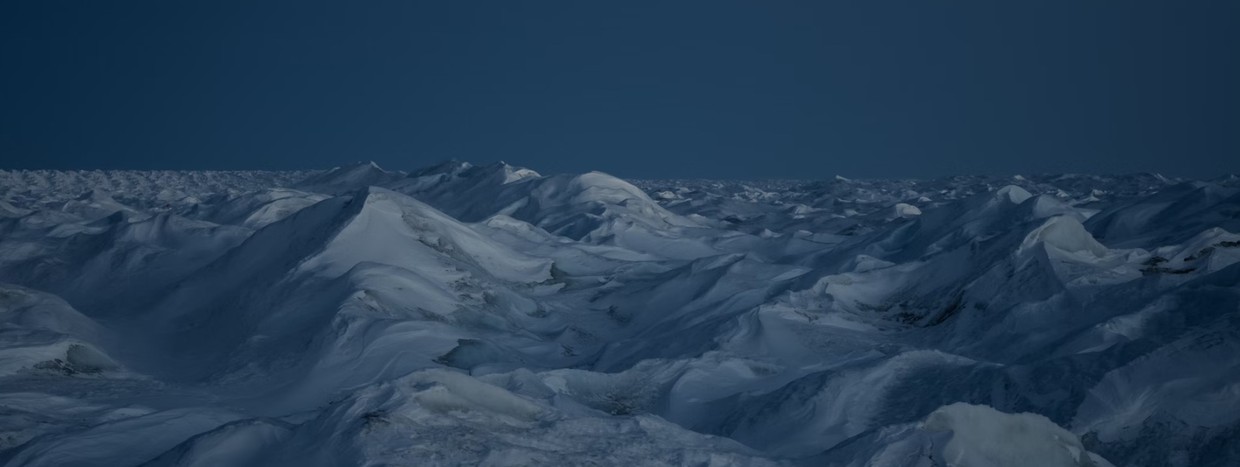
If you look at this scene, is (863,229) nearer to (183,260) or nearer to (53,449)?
(183,260)

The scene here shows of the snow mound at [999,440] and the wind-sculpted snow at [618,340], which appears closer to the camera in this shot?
the snow mound at [999,440]

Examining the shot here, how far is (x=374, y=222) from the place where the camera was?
36.7ft

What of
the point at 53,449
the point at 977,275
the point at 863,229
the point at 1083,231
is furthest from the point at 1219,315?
the point at 863,229

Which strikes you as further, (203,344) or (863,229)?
(863,229)

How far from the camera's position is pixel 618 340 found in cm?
990

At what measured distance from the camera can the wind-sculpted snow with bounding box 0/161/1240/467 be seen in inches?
170

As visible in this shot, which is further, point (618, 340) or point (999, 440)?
point (618, 340)

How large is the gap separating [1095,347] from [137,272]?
11.4 m

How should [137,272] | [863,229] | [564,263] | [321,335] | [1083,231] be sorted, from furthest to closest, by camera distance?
[863,229]
[564,263]
[137,272]
[1083,231]
[321,335]

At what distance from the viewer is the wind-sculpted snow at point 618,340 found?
431 centimetres

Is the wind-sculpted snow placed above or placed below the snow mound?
below

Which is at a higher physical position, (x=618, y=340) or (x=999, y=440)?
(x=999, y=440)

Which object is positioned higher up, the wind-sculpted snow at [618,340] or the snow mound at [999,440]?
the snow mound at [999,440]

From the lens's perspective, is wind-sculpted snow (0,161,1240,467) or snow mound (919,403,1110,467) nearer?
snow mound (919,403,1110,467)
